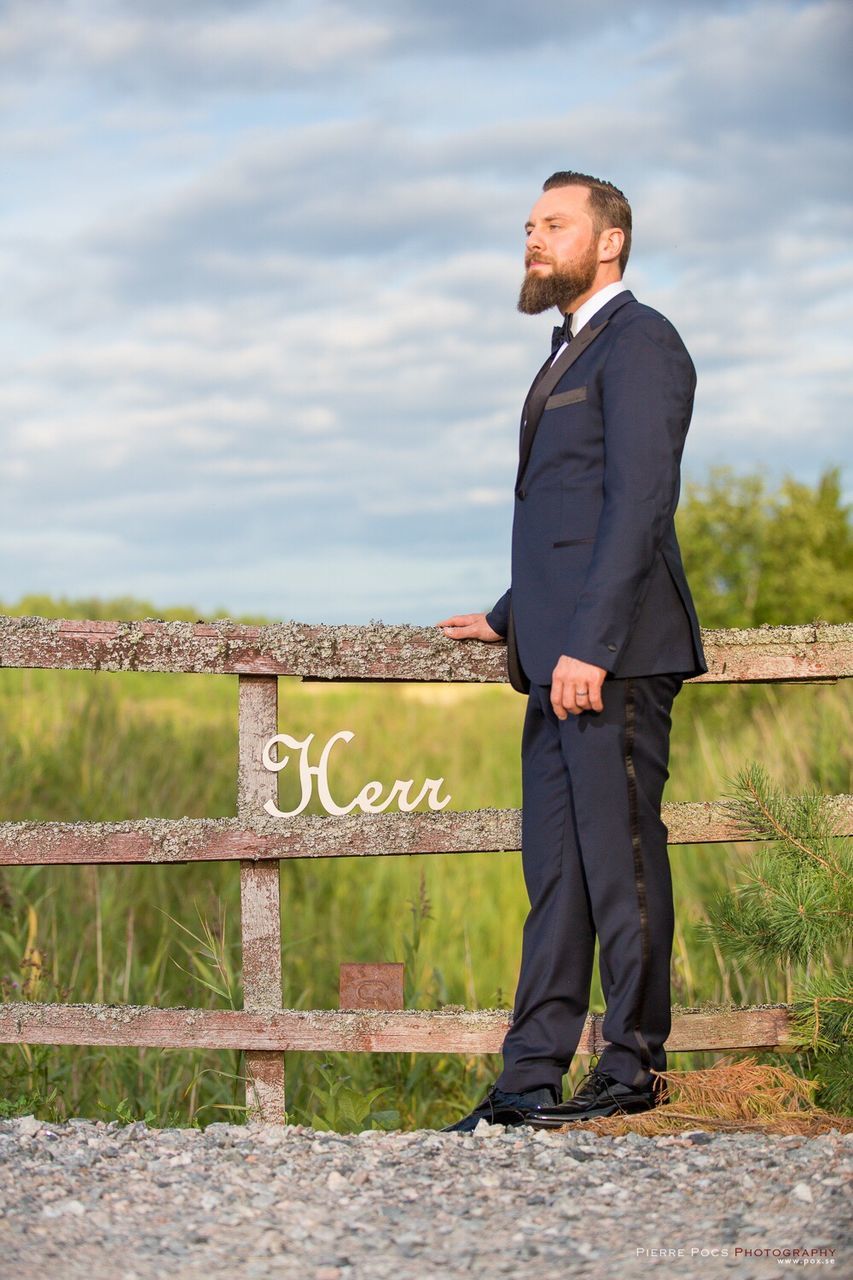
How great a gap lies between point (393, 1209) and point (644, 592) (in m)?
1.74

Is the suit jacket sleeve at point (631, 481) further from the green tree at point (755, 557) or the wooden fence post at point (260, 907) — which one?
the green tree at point (755, 557)

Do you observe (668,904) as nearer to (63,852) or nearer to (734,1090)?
(734,1090)

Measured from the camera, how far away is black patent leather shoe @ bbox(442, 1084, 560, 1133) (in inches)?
154

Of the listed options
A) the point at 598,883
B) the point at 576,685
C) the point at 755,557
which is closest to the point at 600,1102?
the point at 598,883

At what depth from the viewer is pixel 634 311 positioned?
4.04 meters

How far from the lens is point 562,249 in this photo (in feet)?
13.5

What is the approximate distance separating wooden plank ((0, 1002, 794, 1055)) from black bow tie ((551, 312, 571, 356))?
6.97ft

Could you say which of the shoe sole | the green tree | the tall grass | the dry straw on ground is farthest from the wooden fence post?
the green tree

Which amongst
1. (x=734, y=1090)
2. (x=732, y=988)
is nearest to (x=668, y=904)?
(x=734, y=1090)

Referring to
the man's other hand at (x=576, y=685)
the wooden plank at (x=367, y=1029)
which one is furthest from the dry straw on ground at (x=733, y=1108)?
the man's other hand at (x=576, y=685)

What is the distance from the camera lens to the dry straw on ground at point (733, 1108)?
3.78 m

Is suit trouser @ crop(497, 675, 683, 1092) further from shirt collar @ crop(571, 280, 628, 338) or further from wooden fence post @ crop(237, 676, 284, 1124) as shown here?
shirt collar @ crop(571, 280, 628, 338)

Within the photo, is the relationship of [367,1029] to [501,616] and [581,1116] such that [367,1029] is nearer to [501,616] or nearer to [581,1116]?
[581,1116]

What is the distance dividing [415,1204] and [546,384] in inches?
90.0
